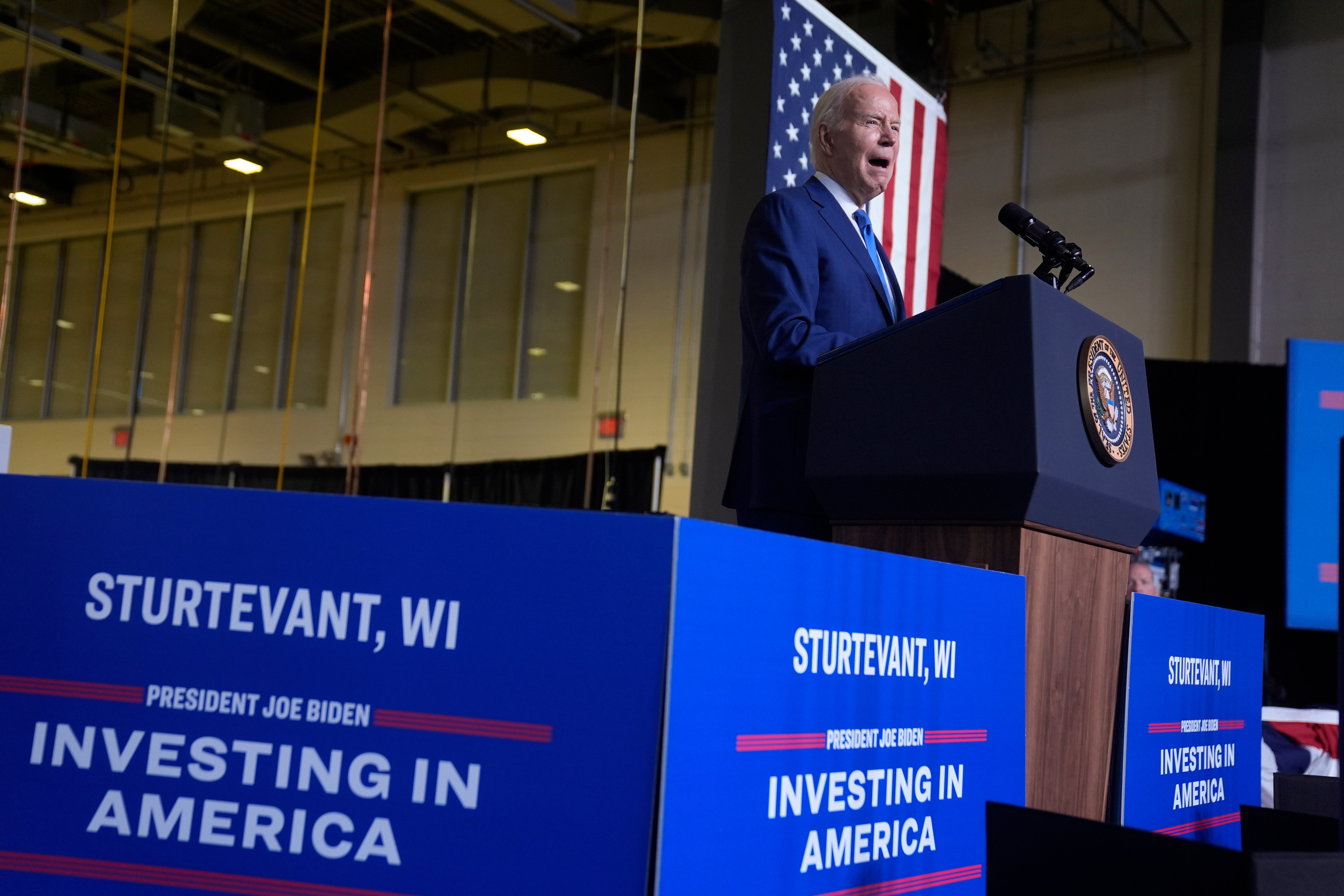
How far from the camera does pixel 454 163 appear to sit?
36.5ft

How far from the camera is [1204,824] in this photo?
5.13 ft

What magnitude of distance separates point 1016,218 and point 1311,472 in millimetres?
5196

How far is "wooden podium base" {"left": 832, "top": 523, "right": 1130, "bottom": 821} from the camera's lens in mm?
1250

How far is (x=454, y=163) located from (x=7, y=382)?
555 centimetres

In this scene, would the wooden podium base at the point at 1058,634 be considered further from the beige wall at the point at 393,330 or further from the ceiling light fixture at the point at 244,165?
the ceiling light fixture at the point at 244,165

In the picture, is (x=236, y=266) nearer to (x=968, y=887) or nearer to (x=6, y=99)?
(x=6, y=99)

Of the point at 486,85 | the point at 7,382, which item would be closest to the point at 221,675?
the point at 486,85

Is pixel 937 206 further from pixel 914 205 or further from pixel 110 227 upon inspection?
pixel 110 227

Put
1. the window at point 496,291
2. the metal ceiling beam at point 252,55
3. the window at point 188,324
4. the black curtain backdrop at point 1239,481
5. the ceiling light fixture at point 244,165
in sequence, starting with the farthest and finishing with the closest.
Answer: the window at point 188,324
the ceiling light fixture at point 244,165
the window at point 496,291
the metal ceiling beam at point 252,55
the black curtain backdrop at point 1239,481

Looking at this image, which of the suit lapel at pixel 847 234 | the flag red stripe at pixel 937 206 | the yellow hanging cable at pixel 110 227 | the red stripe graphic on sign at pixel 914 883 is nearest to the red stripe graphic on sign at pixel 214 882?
the red stripe graphic on sign at pixel 914 883

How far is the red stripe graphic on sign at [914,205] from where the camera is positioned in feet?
12.2

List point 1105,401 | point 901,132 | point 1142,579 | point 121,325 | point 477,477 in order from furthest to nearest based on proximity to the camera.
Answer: point 121,325
point 477,477
point 1142,579
point 901,132
point 1105,401

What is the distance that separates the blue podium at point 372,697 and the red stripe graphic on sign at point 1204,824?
0.90 meters

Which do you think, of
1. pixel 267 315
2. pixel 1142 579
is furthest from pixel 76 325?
pixel 1142 579
